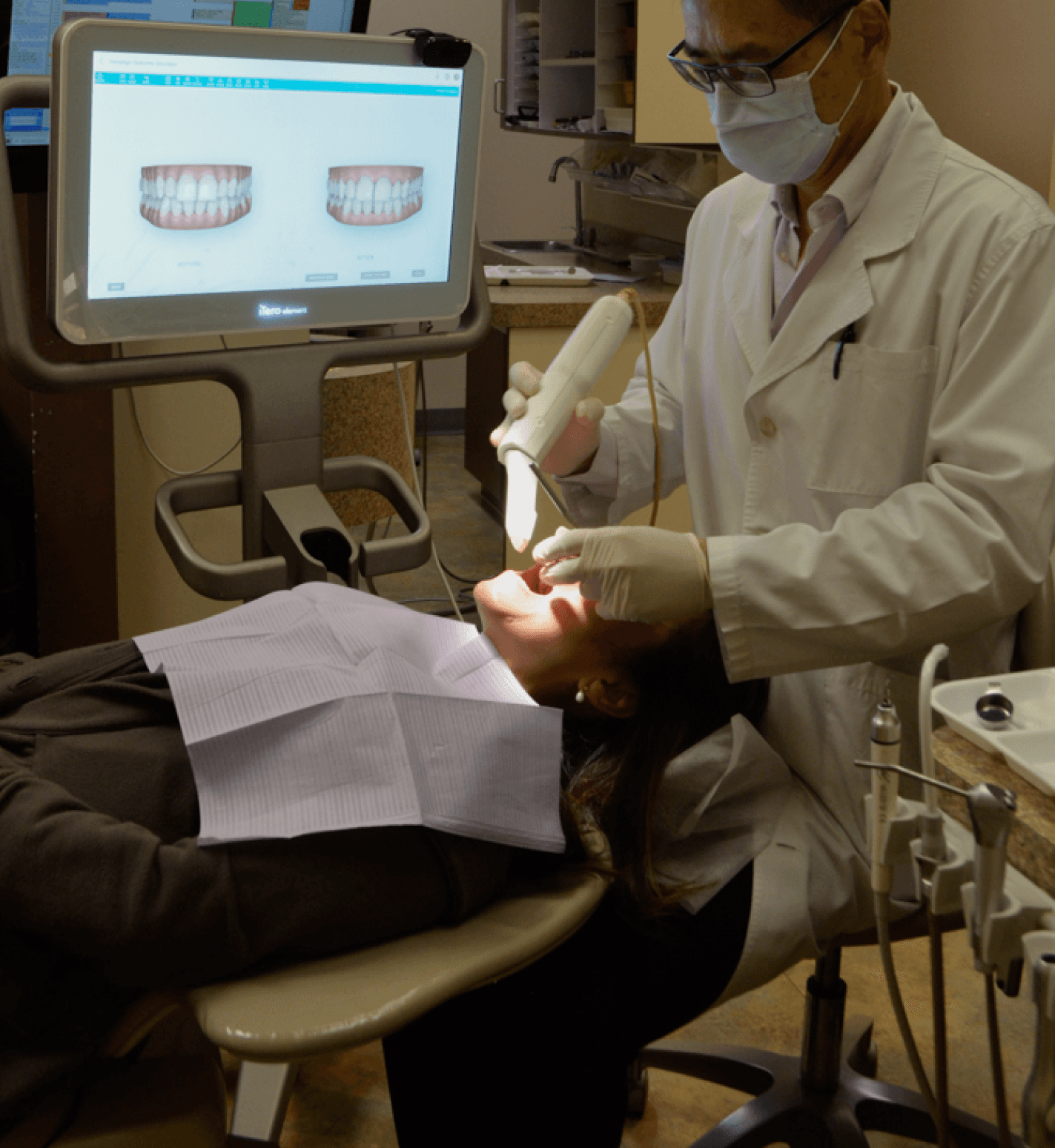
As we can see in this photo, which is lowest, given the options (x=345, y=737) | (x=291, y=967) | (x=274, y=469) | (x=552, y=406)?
(x=291, y=967)

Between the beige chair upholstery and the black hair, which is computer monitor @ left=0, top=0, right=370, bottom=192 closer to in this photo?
the black hair

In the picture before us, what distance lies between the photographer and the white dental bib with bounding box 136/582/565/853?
0.94 meters

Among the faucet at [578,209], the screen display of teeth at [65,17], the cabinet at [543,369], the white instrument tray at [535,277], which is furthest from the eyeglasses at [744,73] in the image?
the faucet at [578,209]

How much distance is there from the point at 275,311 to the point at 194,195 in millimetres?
178

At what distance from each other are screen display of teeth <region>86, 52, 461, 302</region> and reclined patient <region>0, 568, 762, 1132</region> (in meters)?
0.54

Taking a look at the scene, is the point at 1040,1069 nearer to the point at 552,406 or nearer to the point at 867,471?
the point at 867,471

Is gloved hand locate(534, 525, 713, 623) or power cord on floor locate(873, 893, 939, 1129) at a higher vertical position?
gloved hand locate(534, 525, 713, 623)

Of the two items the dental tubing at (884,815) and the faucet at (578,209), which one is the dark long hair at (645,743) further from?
the faucet at (578,209)

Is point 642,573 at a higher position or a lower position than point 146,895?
higher

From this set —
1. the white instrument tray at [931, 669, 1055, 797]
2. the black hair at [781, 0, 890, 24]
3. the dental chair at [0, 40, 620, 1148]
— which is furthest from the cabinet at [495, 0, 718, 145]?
the white instrument tray at [931, 669, 1055, 797]

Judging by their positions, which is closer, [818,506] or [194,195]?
[818,506]

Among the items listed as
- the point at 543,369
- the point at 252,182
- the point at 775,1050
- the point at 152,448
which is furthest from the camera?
the point at 543,369

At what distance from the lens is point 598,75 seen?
3.64m

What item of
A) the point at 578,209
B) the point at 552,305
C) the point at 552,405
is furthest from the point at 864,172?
the point at 578,209
